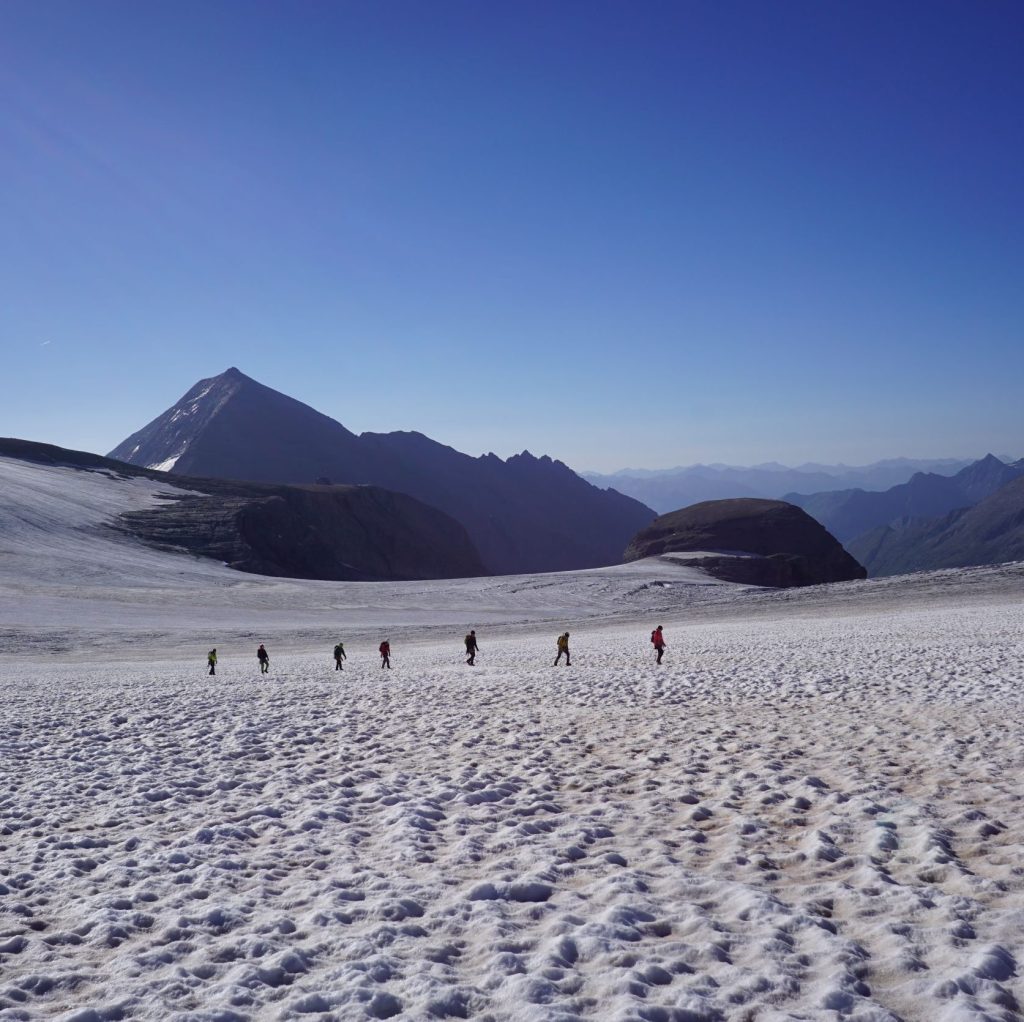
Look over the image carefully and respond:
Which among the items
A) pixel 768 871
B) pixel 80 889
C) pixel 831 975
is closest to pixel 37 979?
pixel 80 889

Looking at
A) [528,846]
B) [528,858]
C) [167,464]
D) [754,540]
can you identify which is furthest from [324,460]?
[528,858]

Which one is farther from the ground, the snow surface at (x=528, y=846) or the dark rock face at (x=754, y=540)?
the dark rock face at (x=754, y=540)

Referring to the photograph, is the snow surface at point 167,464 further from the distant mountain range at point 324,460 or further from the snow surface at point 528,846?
the snow surface at point 528,846

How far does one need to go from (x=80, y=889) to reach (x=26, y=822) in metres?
2.38

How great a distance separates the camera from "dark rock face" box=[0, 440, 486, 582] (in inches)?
2899

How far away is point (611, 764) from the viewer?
10242mm

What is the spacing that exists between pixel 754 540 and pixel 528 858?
77834mm

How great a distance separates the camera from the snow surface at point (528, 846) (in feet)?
15.8

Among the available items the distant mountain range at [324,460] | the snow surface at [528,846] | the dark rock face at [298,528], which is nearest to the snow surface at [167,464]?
the distant mountain range at [324,460]

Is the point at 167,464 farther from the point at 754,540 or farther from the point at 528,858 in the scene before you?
the point at 528,858

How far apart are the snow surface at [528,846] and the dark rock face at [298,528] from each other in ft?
189

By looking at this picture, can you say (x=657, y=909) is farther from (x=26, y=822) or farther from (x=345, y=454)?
(x=345, y=454)

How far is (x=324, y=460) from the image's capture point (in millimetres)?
167500

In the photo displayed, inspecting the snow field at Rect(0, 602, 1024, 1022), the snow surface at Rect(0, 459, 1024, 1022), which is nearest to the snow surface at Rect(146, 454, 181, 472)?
the snow surface at Rect(0, 459, 1024, 1022)
